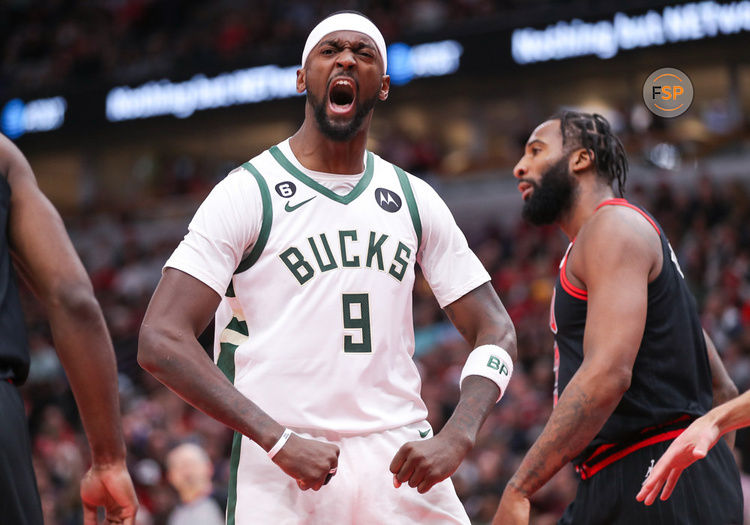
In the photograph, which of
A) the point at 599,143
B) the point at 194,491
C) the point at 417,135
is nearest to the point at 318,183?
the point at 599,143

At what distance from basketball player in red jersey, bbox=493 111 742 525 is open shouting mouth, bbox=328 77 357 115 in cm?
112

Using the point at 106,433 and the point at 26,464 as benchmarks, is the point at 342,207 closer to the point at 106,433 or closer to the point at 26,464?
the point at 106,433

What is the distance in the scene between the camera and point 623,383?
11.8ft

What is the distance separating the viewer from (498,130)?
1938cm

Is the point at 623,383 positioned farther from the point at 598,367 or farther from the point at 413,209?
the point at 413,209

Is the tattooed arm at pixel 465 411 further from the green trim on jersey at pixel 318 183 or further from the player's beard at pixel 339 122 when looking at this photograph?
the player's beard at pixel 339 122

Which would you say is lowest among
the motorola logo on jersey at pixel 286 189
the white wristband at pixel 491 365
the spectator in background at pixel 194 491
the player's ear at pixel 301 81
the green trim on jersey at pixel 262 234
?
the spectator in background at pixel 194 491

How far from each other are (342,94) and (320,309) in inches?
32.0

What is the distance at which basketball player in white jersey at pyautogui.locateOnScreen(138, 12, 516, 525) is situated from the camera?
3.12 metres

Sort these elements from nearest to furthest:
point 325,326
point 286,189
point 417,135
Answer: point 325,326 < point 286,189 < point 417,135

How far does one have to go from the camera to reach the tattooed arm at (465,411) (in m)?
3.09

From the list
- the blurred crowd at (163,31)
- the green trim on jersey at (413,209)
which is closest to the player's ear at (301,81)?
the green trim on jersey at (413,209)

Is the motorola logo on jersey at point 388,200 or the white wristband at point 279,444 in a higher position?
the motorola logo on jersey at point 388,200

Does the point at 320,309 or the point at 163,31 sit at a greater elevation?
the point at 163,31
